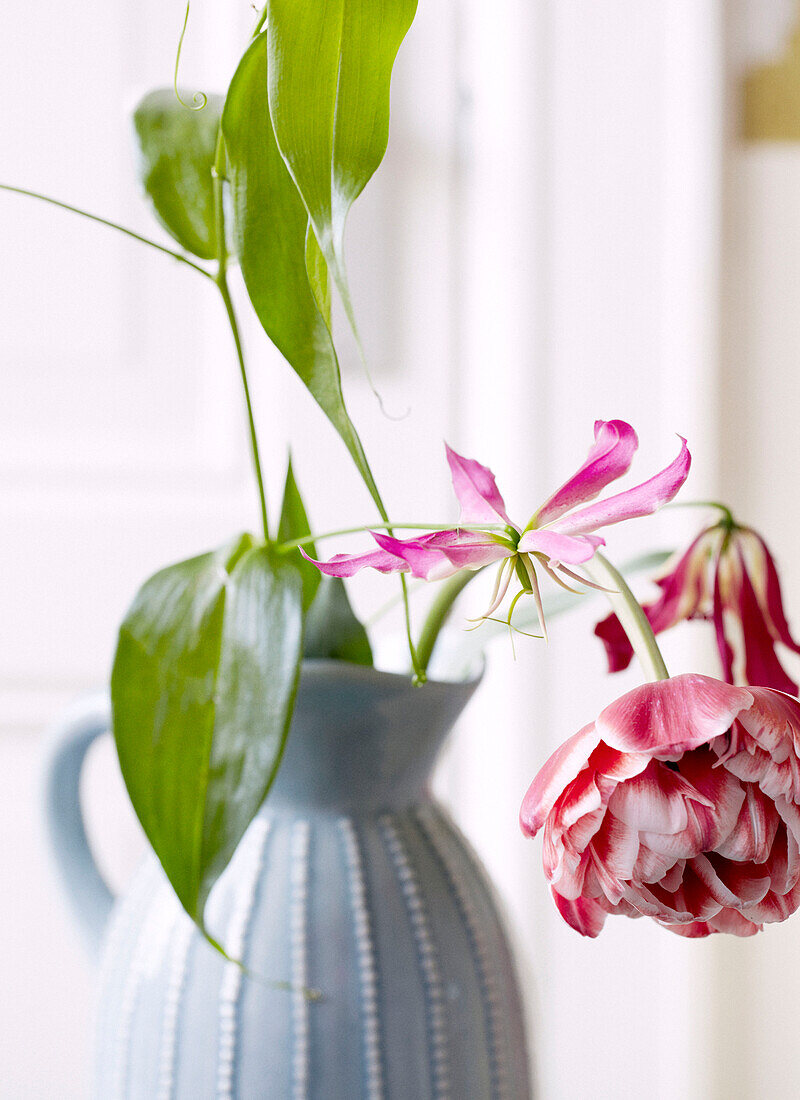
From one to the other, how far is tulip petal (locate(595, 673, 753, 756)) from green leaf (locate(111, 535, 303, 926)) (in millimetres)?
97

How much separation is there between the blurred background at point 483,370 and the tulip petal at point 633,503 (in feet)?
1.46

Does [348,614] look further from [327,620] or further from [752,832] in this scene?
[752,832]

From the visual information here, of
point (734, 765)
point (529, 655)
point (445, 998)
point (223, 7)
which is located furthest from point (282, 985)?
point (223, 7)

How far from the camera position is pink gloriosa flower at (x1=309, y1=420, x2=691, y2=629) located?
0.56 ft

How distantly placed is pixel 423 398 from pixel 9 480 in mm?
253

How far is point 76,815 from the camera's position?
334 millimetres

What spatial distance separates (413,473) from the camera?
637mm

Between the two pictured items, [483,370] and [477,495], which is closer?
[477,495]

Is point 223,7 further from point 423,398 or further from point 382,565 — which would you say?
point 382,565

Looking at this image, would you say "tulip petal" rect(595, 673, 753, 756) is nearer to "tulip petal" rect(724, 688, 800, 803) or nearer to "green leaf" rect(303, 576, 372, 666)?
"tulip petal" rect(724, 688, 800, 803)

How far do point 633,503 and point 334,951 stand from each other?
165 mm

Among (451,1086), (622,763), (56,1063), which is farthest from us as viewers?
(56,1063)

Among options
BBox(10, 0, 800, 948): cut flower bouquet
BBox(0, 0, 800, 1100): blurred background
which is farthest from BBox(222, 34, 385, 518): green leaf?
BBox(0, 0, 800, 1100): blurred background

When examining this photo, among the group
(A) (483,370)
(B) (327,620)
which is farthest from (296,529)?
(A) (483,370)
